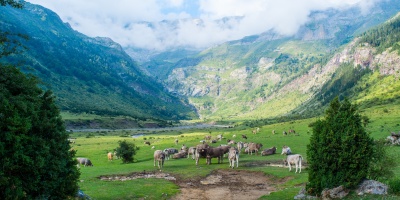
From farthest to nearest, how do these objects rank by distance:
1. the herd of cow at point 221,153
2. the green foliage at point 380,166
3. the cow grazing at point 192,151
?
1. the cow grazing at point 192,151
2. the herd of cow at point 221,153
3. the green foliage at point 380,166

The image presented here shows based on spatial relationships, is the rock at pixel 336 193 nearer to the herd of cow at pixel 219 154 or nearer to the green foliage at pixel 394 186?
the green foliage at pixel 394 186

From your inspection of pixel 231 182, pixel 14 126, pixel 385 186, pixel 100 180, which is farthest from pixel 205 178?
pixel 14 126

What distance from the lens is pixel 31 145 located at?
17250mm

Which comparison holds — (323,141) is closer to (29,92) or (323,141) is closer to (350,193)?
(350,193)

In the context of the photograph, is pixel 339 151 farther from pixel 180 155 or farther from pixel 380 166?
pixel 180 155

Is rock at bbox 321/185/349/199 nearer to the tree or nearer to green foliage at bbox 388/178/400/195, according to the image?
the tree

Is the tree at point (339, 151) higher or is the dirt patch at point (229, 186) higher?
the tree at point (339, 151)

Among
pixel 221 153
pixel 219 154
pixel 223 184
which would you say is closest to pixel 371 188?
pixel 223 184

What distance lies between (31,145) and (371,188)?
79.7 feet

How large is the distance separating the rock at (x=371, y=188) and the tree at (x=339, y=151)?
0.49m

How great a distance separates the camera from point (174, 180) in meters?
38.4

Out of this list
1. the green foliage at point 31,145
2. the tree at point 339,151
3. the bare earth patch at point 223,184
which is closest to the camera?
the green foliage at point 31,145

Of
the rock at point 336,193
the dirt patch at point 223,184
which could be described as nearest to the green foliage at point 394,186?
the rock at point 336,193

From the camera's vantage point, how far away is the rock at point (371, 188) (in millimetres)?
22219
